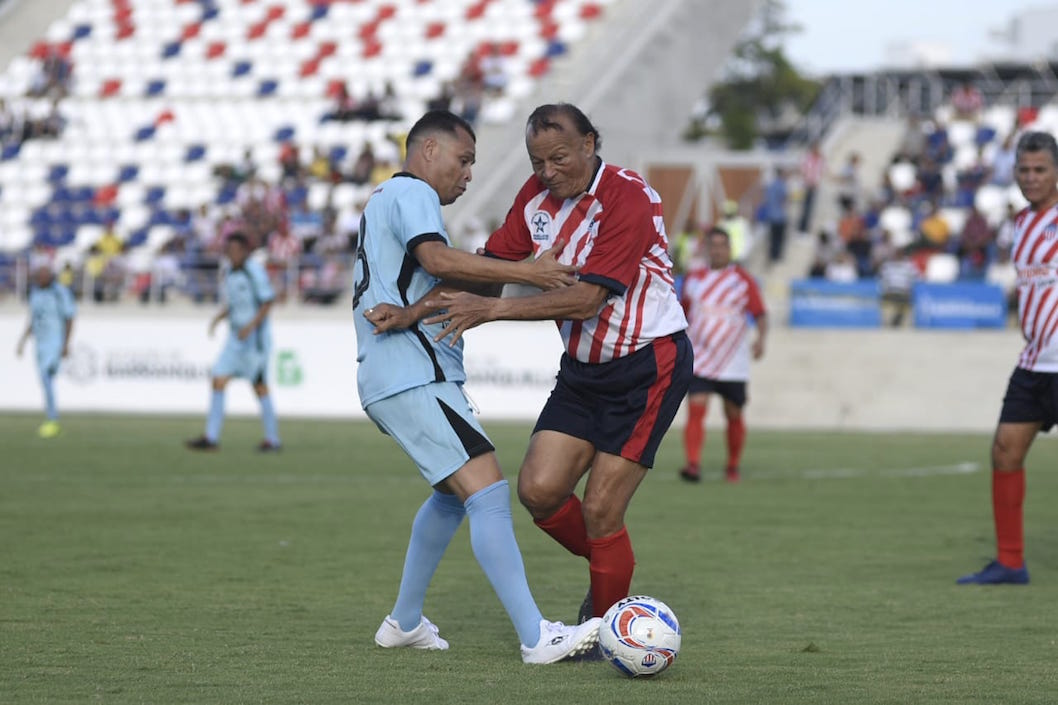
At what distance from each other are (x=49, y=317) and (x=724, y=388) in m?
9.68

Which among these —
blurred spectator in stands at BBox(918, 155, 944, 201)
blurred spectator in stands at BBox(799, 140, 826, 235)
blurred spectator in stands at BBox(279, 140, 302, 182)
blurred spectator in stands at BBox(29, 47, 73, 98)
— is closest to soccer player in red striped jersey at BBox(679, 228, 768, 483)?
blurred spectator in stands at BBox(918, 155, 944, 201)

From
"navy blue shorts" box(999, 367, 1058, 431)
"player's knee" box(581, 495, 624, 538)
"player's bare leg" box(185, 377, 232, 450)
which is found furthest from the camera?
"player's bare leg" box(185, 377, 232, 450)

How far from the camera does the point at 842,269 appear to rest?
83.8 ft

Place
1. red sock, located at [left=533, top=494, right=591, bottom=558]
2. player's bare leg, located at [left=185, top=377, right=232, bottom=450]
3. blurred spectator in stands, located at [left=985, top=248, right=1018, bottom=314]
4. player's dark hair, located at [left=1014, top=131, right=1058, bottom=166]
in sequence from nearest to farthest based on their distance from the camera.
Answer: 1. red sock, located at [left=533, top=494, right=591, bottom=558]
2. player's dark hair, located at [left=1014, top=131, right=1058, bottom=166]
3. player's bare leg, located at [left=185, top=377, right=232, bottom=450]
4. blurred spectator in stands, located at [left=985, top=248, right=1018, bottom=314]

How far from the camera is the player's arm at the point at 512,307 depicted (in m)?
6.11

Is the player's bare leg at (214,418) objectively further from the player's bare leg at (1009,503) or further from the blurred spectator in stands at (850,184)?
the blurred spectator in stands at (850,184)

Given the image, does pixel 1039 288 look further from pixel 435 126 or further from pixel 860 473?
pixel 860 473

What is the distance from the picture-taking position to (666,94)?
35250 mm

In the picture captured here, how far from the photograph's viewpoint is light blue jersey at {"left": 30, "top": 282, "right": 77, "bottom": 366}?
2070cm

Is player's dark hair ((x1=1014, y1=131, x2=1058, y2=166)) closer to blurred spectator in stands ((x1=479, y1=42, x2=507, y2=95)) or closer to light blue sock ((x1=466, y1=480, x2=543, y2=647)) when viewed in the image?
light blue sock ((x1=466, y1=480, x2=543, y2=647))

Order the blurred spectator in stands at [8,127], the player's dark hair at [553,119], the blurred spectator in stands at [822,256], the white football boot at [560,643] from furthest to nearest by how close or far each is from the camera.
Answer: the blurred spectator in stands at [8,127] → the blurred spectator in stands at [822,256] → the player's dark hair at [553,119] → the white football boot at [560,643]

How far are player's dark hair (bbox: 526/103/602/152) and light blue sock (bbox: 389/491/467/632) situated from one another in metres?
1.49

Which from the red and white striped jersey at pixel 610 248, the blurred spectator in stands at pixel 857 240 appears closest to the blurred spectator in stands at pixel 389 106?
the blurred spectator in stands at pixel 857 240

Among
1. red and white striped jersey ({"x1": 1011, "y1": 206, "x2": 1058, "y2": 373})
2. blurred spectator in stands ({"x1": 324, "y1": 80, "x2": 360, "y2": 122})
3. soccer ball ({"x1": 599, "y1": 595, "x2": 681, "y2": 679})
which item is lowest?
blurred spectator in stands ({"x1": 324, "y1": 80, "x2": 360, "y2": 122})
